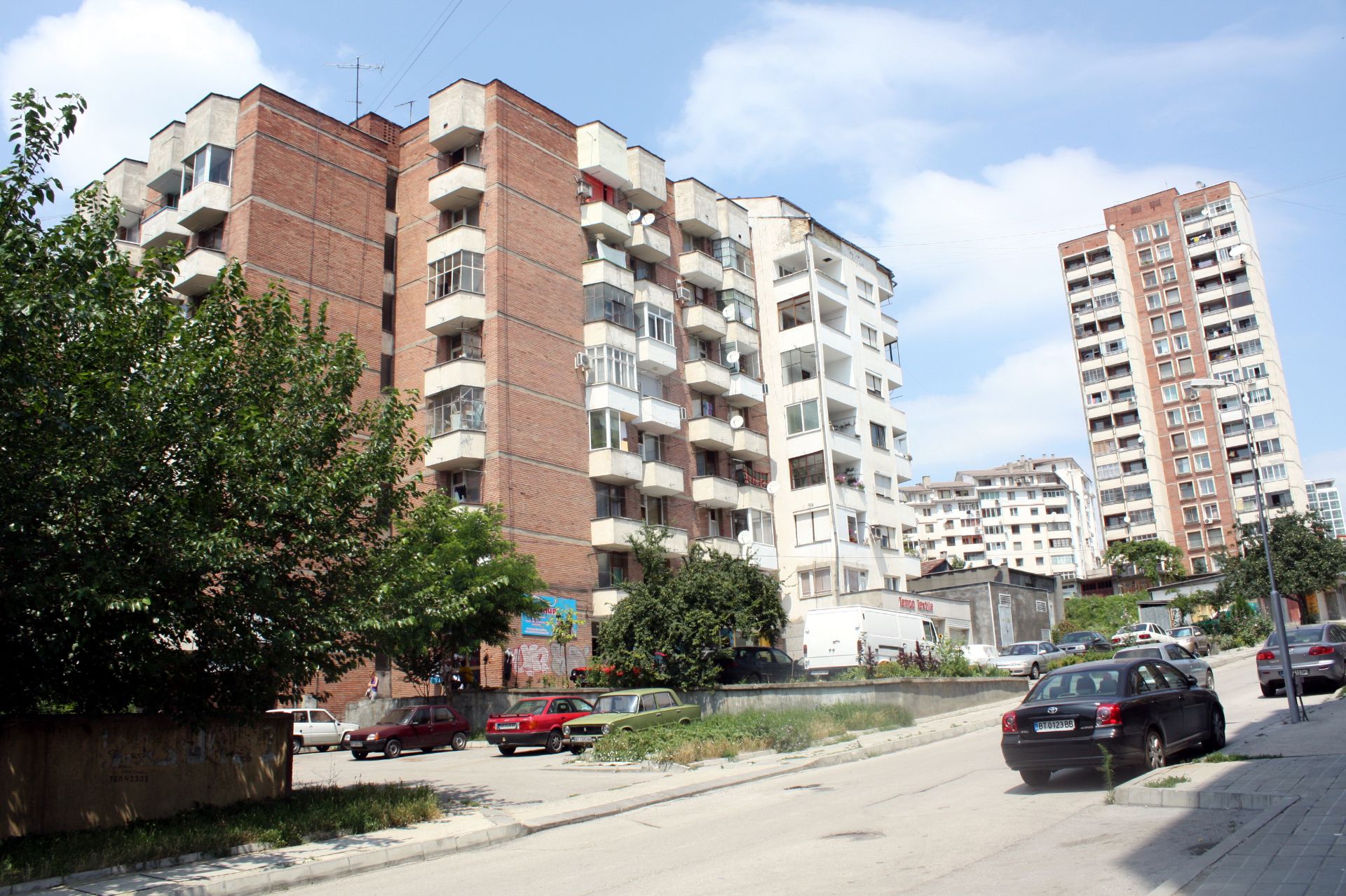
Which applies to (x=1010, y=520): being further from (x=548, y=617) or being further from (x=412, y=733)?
(x=412, y=733)

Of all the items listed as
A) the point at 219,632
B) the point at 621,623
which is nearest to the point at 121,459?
the point at 219,632

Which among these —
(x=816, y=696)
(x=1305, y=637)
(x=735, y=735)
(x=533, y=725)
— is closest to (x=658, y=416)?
(x=816, y=696)

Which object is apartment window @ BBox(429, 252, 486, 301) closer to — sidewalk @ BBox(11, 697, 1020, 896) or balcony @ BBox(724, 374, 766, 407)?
balcony @ BBox(724, 374, 766, 407)

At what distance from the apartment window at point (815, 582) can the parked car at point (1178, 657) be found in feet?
78.3

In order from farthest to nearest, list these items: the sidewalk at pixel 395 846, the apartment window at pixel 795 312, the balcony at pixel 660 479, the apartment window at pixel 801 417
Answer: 1. the apartment window at pixel 795 312
2. the apartment window at pixel 801 417
3. the balcony at pixel 660 479
4. the sidewalk at pixel 395 846

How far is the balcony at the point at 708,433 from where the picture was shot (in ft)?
153

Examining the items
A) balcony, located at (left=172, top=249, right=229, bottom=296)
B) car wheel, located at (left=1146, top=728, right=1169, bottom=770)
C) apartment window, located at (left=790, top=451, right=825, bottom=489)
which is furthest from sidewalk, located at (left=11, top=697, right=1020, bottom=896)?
apartment window, located at (left=790, top=451, right=825, bottom=489)

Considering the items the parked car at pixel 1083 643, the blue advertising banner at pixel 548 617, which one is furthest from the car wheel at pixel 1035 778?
the parked car at pixel 1083 643

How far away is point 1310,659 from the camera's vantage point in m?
23.5

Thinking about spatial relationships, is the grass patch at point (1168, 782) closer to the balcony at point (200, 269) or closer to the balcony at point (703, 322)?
the balcony at point (200, 269)

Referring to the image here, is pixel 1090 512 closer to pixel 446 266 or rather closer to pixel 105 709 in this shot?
pixel 446 266

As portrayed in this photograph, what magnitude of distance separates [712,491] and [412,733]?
21.7m

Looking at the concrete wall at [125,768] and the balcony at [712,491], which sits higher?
the balcony at [712,491]

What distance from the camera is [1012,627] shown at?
53.7 meters
